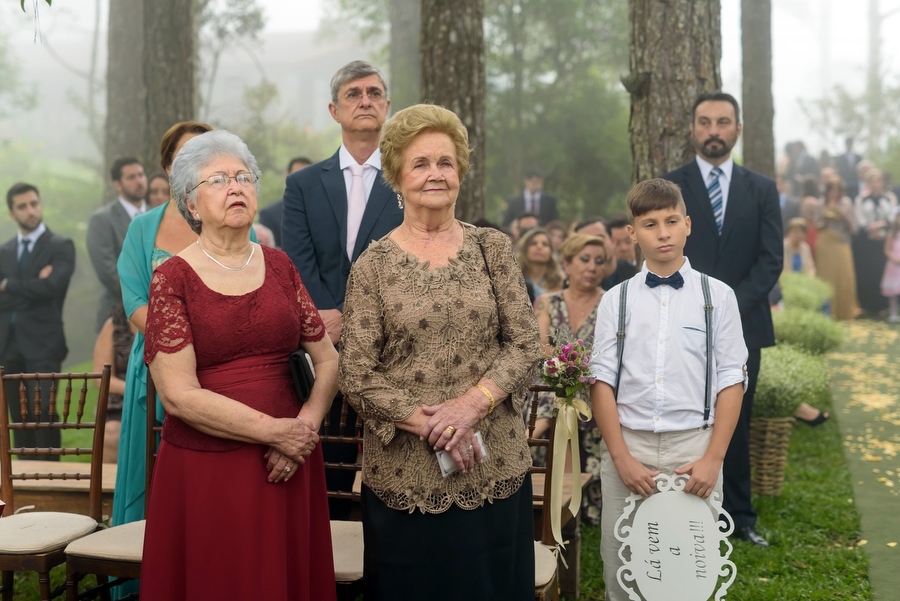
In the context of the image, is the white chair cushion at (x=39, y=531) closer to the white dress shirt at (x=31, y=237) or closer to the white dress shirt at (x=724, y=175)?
the white dress shirt at (x=724, y=175)

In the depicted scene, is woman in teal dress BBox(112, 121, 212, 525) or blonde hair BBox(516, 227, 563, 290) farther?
blonde hair BBox(516, 227, 563, 290)

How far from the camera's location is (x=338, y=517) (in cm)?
422

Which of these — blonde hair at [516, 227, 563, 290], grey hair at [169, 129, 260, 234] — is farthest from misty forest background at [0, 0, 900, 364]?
grey hair at [169, 129, 260, 234]

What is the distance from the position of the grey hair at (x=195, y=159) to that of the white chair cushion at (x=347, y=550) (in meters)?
1.34

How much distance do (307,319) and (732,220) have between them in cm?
275

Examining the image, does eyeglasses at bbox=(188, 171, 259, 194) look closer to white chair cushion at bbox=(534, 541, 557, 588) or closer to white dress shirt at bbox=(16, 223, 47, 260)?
white chair cushion at bbox=(534, 541, 557, 588)

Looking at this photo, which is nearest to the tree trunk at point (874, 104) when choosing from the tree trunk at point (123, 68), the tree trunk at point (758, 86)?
the tree trunk at point (758, 86)

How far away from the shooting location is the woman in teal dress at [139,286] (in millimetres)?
4141

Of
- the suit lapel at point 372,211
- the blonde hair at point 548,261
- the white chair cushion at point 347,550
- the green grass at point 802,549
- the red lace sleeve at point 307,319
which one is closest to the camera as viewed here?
the red lace sleeve at point 307,319

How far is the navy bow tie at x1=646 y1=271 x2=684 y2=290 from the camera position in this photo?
12.0 ft

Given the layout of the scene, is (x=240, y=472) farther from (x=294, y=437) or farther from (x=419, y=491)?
(x=419, y=491)

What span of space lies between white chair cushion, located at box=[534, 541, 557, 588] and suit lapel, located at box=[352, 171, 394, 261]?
144 centimetres

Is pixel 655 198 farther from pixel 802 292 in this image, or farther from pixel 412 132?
pixel 802 292

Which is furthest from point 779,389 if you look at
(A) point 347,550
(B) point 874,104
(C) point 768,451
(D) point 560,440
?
(B) point 874,104
